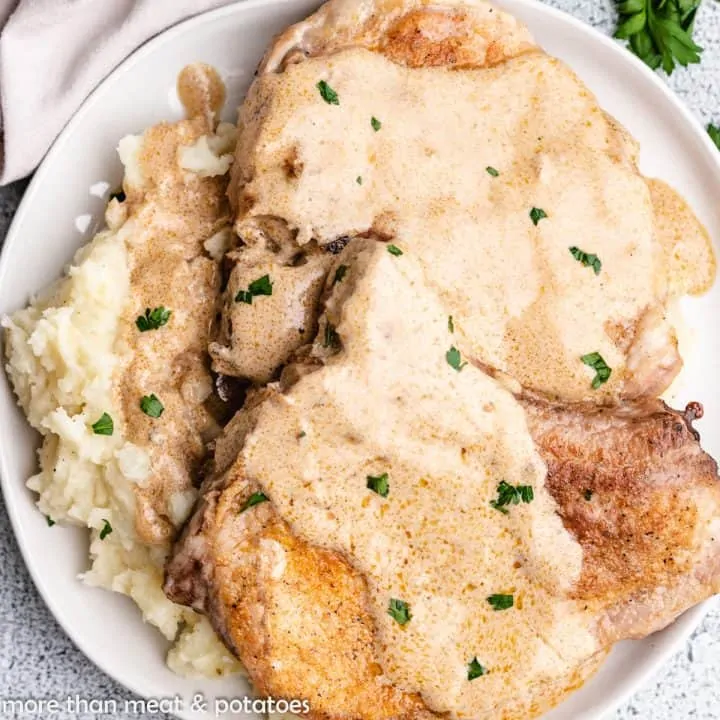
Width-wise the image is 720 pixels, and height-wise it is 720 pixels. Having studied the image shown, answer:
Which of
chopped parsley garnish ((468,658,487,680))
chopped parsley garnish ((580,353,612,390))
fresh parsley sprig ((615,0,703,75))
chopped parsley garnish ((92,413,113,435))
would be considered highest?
fresh parsley sprig ((615,0,703,75))

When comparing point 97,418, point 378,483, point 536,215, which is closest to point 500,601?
point 378,483

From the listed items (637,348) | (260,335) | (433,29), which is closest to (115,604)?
(260,335)

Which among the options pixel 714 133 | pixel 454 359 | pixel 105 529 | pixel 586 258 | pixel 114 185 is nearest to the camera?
pixel 454 359

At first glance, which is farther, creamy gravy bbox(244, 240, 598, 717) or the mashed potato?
the mashed potato

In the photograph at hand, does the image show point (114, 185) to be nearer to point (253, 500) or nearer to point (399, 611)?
point (253, 500)

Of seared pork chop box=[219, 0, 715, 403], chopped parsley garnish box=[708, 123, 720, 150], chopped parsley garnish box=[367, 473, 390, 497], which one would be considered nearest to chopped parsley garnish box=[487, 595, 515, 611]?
chopped parsley garnish box=[367, 473, 390, 497]

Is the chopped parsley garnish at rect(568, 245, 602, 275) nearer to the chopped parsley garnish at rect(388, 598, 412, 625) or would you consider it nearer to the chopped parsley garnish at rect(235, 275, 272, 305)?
the chopped parsley garnish at rect(235, 275, 272, 305)
